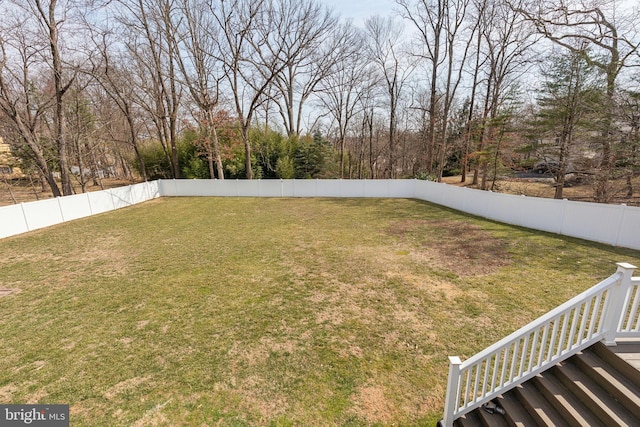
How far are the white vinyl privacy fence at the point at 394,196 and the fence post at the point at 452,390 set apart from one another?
A: 7680 mm

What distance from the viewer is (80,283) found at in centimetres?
565

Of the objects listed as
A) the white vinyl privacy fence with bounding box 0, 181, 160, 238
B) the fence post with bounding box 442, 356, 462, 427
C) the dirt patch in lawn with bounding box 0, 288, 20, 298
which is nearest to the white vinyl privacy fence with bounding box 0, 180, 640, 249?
the white vinyl privacy fence with bounding box 0, 181, 160, 238

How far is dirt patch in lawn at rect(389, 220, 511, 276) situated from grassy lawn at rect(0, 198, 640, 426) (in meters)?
0.06

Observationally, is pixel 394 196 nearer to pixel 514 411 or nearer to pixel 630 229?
pixel 630 229

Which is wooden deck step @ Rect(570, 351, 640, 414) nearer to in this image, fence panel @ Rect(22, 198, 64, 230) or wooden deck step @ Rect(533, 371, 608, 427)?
wooden deck step @ Rect(533, 371, 608, 427)

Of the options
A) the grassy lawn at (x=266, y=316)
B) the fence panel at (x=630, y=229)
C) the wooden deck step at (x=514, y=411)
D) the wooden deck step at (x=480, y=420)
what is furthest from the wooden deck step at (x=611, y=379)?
the fence panel at (x=630, y=229)

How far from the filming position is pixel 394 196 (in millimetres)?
15617

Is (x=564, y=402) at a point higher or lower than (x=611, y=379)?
lower

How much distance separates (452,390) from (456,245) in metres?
5.75

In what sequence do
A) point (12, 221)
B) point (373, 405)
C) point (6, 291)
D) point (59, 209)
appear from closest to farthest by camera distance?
1. point (373, 405)
2. point (6, 291)
3. point (12, 221)
4. point (59, 209)

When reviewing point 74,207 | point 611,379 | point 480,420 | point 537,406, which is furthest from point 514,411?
point 74,207

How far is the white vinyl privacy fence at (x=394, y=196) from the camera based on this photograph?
7062 millimetres

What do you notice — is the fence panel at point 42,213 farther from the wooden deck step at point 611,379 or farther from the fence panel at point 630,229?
the fence panel at point 630,229

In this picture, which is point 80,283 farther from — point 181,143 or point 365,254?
point 181,143
